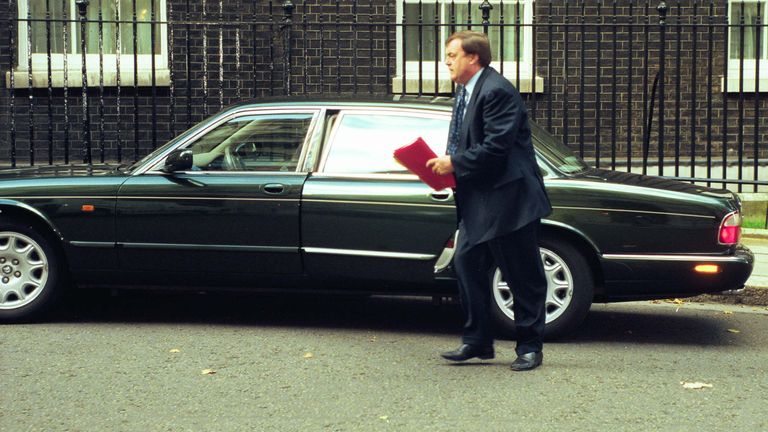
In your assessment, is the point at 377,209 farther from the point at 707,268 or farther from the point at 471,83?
the point at 707,268

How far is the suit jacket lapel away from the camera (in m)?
6.24

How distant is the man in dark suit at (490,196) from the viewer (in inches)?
243

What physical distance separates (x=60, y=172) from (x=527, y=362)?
3.17 metres

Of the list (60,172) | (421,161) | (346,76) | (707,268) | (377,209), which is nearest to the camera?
(421,161)

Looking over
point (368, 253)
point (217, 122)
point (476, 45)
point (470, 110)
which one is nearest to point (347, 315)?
point (368, 253)

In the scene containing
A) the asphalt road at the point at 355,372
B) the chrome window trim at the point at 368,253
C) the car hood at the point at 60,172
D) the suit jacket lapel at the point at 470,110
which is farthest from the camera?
the car hood at the point at 60,172

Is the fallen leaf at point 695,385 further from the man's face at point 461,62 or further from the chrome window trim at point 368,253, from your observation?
the man's face at point 461,62

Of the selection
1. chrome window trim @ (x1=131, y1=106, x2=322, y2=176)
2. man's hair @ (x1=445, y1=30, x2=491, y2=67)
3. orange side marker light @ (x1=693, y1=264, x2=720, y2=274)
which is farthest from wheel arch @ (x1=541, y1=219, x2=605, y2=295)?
chrome window trim @ (x1=131, y1=106, x2=322, y2=176)

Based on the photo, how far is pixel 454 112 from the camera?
21.1 ft

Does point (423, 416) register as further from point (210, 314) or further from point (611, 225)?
point (210, 314)

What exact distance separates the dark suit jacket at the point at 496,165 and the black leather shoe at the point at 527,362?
24.5 inches

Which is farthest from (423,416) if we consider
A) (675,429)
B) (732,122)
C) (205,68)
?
(732,122)

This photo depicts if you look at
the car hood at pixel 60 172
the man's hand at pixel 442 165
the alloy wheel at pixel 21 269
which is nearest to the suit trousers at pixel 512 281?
the man's hand at pixel 442 165

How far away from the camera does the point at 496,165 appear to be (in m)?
6.20
